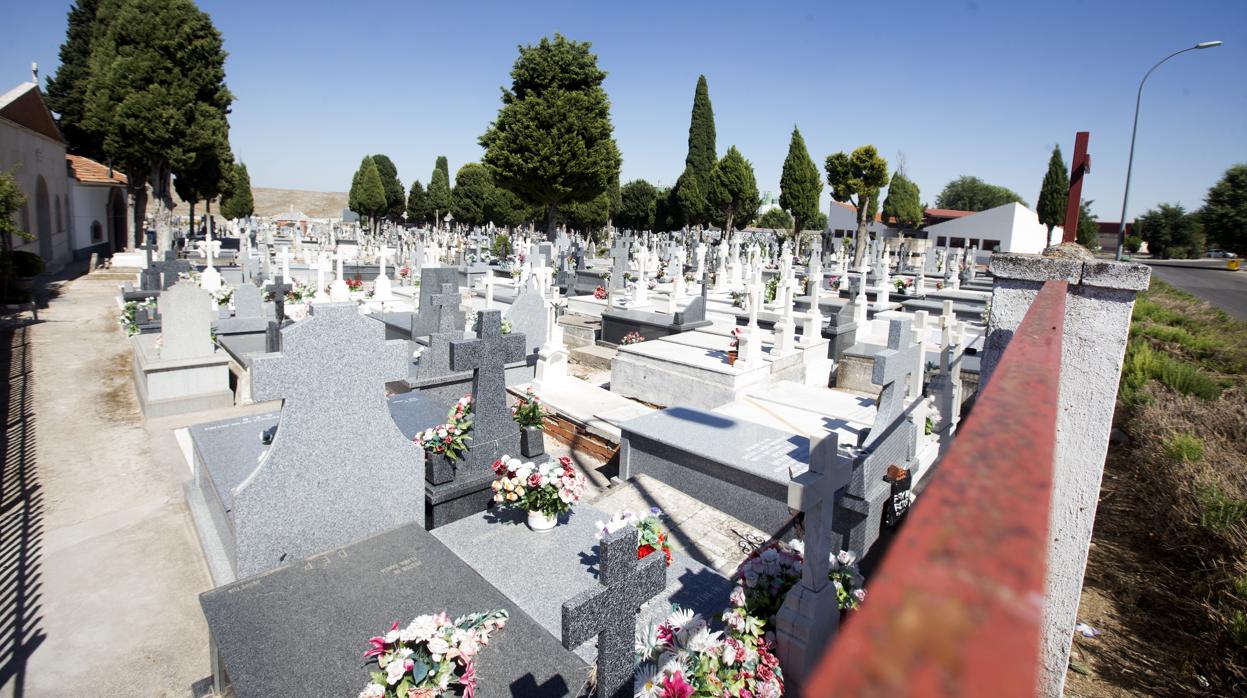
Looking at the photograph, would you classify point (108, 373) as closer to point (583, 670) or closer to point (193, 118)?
point (583, 670)

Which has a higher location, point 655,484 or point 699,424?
point 699,424

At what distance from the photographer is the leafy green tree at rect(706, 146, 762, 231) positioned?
143 feet

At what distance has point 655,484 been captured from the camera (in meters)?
6.80

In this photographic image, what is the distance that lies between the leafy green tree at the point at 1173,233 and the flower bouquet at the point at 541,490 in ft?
256

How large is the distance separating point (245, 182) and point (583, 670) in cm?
6028

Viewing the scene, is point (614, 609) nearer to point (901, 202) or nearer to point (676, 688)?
point (676, 688)

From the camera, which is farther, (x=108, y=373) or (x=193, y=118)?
(x=193, y=118)

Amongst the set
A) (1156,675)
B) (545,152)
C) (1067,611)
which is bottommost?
(1156,675)

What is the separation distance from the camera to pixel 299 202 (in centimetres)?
9619

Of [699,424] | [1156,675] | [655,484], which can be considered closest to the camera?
[1156,675]

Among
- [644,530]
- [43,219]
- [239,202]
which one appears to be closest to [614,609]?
[644,530]

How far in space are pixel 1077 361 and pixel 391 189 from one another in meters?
66.2

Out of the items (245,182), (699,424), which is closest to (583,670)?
(699,424)

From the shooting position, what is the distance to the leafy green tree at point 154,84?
25.7 metres
